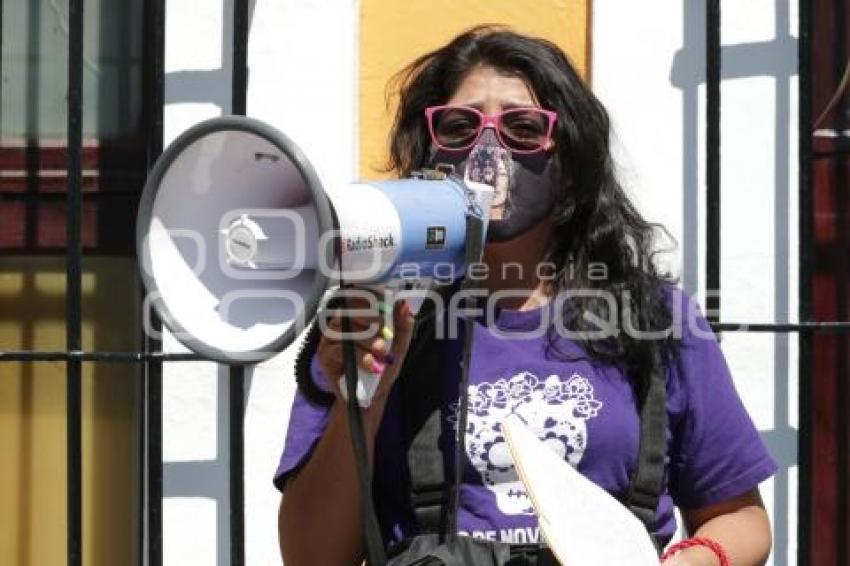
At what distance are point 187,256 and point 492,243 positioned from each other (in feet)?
1.44

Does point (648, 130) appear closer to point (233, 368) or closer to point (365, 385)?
point (233, 368)

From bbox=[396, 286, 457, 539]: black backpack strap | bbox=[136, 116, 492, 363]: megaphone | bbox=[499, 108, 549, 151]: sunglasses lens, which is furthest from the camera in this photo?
bbox=[499, 108, 549, 151]: sunglasses lens

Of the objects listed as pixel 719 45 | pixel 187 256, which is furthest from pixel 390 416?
pixel 719 45

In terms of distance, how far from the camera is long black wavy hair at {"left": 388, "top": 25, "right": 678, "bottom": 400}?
2.27 metres

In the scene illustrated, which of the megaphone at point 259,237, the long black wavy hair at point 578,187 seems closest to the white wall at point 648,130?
the long black wavy hair at point 578,187

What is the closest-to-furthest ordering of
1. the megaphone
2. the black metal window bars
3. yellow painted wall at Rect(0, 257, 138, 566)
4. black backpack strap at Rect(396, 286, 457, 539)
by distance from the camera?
1. the megaphone
2. black backpack strap at Rect(396, 286, 457, 539)
3. the black metal window bars
4. yellow painted wall at Rect(0, 257, 138, 566)

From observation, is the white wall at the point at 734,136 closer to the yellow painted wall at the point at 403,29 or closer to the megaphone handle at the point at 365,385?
the yellow painted wall at the point at 403,29

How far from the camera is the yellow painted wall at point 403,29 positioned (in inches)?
137

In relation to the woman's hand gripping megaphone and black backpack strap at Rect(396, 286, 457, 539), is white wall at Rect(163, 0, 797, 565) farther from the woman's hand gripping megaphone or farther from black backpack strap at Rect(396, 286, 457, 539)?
the woman's hand gripping megaphone

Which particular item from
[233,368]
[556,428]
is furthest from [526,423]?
[233,368]

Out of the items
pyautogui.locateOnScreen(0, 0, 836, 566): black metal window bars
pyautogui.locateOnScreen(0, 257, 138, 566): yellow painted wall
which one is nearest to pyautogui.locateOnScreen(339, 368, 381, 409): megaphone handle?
pyautogui.locateOnScreen(0, 0, 836, 566): black metal window bars

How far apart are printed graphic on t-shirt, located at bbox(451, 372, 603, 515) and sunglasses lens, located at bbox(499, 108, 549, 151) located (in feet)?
1.05

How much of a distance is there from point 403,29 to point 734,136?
2.43 ft

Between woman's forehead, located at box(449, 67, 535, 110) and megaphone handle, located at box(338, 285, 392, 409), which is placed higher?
woman's forehead, located at box(449, 67, 535, 110)
